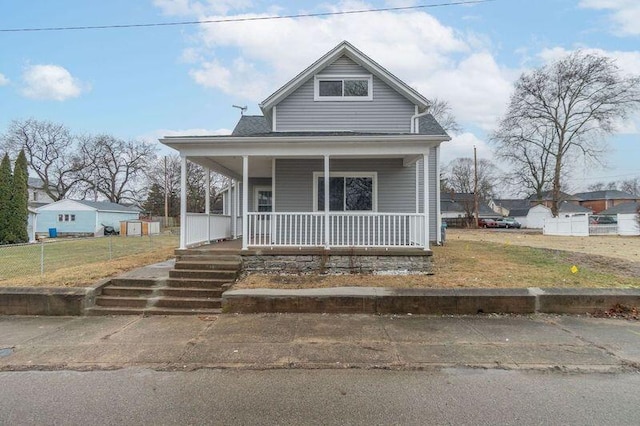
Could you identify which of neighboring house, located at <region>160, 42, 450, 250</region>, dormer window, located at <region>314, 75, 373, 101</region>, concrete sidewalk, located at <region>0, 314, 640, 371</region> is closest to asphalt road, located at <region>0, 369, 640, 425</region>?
concrete sidewalk, located at <region>0, 314, 640, 371</region>

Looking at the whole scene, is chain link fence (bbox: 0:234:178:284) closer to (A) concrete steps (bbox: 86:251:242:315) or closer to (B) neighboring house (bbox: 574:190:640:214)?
(A) concrete steps (bbox: 86:251:242:315)

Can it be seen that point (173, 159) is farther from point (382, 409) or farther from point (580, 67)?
point (382, 409)

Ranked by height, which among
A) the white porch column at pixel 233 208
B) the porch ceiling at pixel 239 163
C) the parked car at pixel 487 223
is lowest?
the parked car at pixel 487 223

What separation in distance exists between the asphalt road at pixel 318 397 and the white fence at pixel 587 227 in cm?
2931

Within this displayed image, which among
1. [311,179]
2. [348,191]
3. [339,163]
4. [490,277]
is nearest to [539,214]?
[348,191]

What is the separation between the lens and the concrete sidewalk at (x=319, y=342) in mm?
4410

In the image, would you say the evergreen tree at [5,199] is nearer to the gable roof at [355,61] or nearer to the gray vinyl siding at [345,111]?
the gable roof at [355,61]

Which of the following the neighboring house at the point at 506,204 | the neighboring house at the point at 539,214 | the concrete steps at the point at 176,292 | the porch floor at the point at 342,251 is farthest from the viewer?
the neighboring house at the point at 506,204

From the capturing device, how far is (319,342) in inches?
198

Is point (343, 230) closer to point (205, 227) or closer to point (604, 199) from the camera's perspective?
point (205, 227)

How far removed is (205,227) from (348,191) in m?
4.42

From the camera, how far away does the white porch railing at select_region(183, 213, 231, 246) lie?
9438 mm

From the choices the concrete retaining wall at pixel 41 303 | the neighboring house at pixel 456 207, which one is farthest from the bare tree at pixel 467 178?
the concrete retaining wall at pixel 41 303

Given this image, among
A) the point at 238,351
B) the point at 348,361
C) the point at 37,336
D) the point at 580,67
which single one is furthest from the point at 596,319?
the point at 580,67
